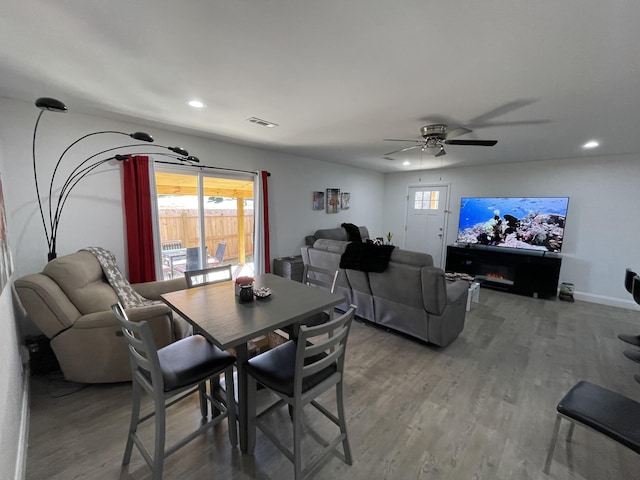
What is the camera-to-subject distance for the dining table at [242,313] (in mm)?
1327

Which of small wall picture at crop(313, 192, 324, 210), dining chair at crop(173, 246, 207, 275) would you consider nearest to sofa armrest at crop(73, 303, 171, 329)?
dining chair at crop(173, 246, 207, 275)

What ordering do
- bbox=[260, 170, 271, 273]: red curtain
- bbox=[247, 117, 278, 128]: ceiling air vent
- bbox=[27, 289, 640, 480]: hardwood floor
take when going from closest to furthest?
bbox=[27, 289, 640, 480]: hardwood floor, bbox=[247, 117, 278, 128]: ceiling air vent, bbox=[260, 170, 271, 273]: red curtain

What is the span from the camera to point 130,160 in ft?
9.55

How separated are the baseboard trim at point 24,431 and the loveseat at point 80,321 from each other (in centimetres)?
23

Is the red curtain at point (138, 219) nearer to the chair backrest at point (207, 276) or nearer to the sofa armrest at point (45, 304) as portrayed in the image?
the sofa armrest at point (45, 304)

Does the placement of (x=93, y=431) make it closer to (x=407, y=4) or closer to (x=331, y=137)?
(x=407, y=4)

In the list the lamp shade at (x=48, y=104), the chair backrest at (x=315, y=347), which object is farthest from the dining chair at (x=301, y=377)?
the lamp shade at (x=48, y=104)

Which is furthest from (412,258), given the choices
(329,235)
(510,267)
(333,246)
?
(510,267)

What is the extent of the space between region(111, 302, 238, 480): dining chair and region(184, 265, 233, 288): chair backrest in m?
0.66

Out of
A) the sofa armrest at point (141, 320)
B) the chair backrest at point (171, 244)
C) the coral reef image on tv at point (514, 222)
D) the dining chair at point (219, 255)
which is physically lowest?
the sofa armrest at point (141, 320)

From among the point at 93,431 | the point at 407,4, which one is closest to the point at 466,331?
the point at 407,4

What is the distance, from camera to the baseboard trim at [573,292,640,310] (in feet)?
12.9

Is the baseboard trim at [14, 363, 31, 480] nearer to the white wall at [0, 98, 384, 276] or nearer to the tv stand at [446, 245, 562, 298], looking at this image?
the white wall at [0, 98, 384, 276]

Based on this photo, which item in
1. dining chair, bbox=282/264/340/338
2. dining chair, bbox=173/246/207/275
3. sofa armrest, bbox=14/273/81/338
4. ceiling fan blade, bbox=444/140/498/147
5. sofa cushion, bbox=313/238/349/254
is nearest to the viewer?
sofa armrest, bbox=14/273/81/338
